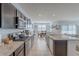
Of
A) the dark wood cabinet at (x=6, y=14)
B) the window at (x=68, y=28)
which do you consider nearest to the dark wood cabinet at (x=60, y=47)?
the dark wood cabinet at (x=6, y=14)

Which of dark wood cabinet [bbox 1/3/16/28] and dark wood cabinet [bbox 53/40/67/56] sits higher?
dark wood cabinet [bbox 1/3/16/28]

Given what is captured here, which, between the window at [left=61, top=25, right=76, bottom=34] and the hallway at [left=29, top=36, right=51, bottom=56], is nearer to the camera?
the hallway at [left=29, top=36, right=51, bottom=56]

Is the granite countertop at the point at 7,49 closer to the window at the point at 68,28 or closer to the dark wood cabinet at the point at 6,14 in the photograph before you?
the dark wood cabinet at the point at 6,14

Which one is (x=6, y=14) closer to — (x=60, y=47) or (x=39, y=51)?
(x=60, y=47)

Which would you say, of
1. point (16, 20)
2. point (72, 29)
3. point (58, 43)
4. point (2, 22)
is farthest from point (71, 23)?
point (2, 22)

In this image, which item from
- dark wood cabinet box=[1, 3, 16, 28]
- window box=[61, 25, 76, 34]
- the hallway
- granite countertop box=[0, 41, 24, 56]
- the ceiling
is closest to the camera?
granite countertop box=[0, 41, 24, 56]

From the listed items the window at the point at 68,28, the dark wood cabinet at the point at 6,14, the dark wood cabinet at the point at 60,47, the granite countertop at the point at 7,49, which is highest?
the dark wood cabinet at the point at 6,14

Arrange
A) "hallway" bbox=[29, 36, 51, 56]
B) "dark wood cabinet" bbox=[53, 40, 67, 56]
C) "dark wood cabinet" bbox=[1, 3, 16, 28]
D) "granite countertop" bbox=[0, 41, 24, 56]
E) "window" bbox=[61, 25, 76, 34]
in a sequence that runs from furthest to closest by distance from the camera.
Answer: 1. "window" bbox=[61, 25, 76, 34]
2. "hallway" bbox=[29, 36, 51, 56]
3. "dark wood cabinet" bbox=[53, 40, 67, 56]
4. "dark wood cabinet" bbox=[1, 3, 16, 28]
5. "granite countertop" bbox=[0, 41, 24, 56]

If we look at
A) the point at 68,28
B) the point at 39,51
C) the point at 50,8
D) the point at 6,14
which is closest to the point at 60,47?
the point at 39,51

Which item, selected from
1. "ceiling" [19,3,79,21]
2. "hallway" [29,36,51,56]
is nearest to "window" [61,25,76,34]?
"ceiling" [19,3,79,21]

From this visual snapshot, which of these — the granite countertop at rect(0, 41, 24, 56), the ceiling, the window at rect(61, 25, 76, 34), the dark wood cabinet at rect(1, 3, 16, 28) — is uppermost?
the ceiling

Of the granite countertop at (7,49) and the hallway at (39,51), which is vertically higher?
the granite countertop at (7,49)

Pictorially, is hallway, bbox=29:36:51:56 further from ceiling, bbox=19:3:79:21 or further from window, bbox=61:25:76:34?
window, bbox=61:25:76:34

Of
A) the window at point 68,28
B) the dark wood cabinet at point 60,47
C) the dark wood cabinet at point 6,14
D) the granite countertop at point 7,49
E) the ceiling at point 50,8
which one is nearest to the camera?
the granite countertop at point 7,49
